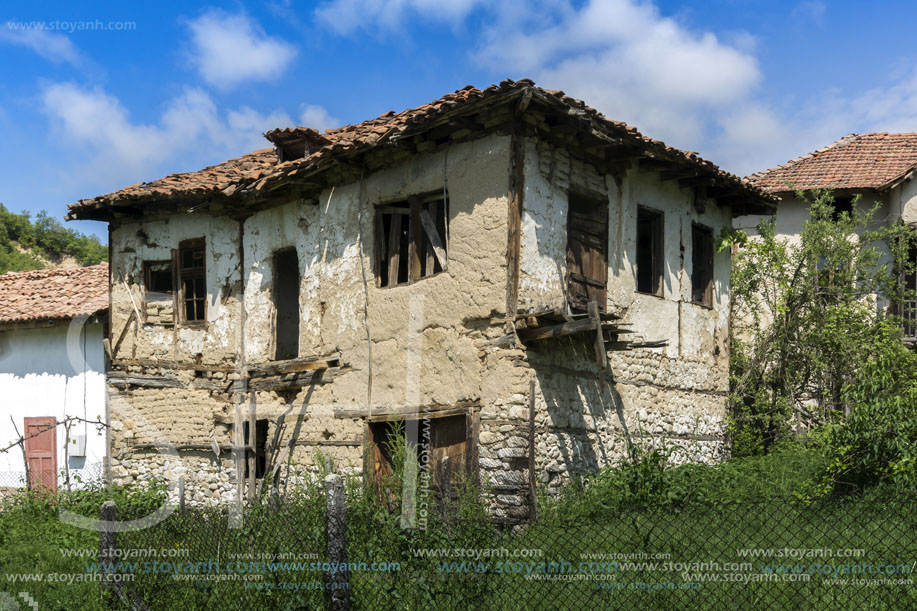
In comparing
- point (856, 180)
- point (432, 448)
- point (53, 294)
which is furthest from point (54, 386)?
point (856, 180)

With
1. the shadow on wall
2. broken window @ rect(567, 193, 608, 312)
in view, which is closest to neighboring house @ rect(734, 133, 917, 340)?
broken window @ rect(567, 193, 608, 312)

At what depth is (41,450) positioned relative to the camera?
49.8 feet

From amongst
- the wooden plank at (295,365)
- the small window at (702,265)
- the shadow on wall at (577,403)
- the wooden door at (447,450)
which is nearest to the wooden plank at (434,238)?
the shadow on wall at (577,403)

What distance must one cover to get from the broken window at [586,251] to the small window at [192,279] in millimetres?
6138

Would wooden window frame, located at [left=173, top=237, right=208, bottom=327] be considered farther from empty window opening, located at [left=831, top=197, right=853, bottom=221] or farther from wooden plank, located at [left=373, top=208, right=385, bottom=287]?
empty window opening, located at [left=831, top=197, right=853, bottom=221]

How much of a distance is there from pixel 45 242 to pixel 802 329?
28.0 meters

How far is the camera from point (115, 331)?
1439cm

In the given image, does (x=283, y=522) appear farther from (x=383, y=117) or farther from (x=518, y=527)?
(x=383, y=117)

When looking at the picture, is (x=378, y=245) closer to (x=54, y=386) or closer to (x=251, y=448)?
(x=251, y=448)

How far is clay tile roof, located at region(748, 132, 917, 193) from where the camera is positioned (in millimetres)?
16906

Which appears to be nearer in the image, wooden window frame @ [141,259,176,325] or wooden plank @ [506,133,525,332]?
wooden plank @ [506,133,525,332]

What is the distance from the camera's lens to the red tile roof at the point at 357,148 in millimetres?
9656

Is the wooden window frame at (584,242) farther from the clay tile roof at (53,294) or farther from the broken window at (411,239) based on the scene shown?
the clay tile roof at (53,294)

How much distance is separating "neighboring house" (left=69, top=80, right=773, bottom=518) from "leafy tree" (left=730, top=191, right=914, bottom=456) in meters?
1.11
